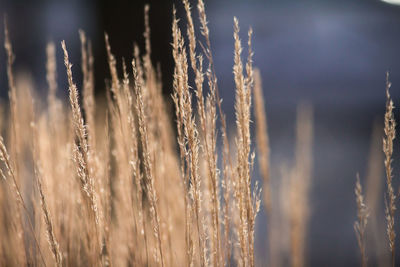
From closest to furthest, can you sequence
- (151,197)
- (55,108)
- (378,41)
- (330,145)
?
(151,197)
(55,108)
(330,145)
(378,41)

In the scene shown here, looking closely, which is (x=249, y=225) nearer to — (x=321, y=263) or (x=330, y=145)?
(x=321, y=263)

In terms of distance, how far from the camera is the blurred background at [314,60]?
5.10 meters

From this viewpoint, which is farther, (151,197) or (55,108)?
(55,108)

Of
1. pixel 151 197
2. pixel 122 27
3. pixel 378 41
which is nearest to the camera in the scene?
pixel 151 197

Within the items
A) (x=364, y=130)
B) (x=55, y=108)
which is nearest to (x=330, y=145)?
(x=364, y=130)

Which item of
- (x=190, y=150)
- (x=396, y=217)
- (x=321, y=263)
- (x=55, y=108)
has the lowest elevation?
(x=321, y=263)

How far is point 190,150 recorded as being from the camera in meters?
0.88

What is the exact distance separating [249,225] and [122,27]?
2.38 metres

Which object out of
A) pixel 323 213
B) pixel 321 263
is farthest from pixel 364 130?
pixel 321 263

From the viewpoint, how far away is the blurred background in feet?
16.7

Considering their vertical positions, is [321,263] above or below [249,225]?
below

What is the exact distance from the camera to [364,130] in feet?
18.6

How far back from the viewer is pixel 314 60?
6891 millimetres

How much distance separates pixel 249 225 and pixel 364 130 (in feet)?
17.1
